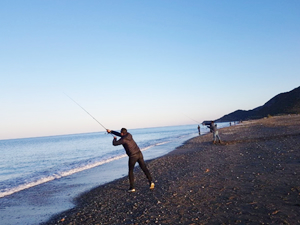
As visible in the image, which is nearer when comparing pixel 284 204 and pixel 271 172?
pixel 284 204

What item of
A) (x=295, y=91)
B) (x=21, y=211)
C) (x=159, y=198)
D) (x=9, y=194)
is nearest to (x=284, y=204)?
(x=159, y=198)

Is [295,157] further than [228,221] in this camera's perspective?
Yes

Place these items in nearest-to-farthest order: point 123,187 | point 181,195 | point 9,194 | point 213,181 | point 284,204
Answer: point 284,204 < point 181,195 < point 213,181 < point 123,187 < point 9,194

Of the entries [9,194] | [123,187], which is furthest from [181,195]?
[9,194]

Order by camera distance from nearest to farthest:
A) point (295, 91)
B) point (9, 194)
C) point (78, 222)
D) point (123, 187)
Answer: point (78, 222) < point (123, 187) < point (9, 194) < point (295, 91)

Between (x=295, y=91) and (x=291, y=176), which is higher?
(x=295, y=91)

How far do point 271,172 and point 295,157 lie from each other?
3.71 meters

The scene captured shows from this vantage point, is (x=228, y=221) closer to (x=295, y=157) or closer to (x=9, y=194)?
(x=295, y=157)

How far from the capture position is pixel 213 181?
1008 cm

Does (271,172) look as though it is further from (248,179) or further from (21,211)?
(21,211)

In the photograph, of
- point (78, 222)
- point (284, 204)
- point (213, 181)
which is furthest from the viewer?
point (213, 181)

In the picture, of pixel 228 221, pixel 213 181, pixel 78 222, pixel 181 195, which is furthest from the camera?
pixel 213 181

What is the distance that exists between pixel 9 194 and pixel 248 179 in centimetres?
1173

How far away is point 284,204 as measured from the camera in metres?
6.52
